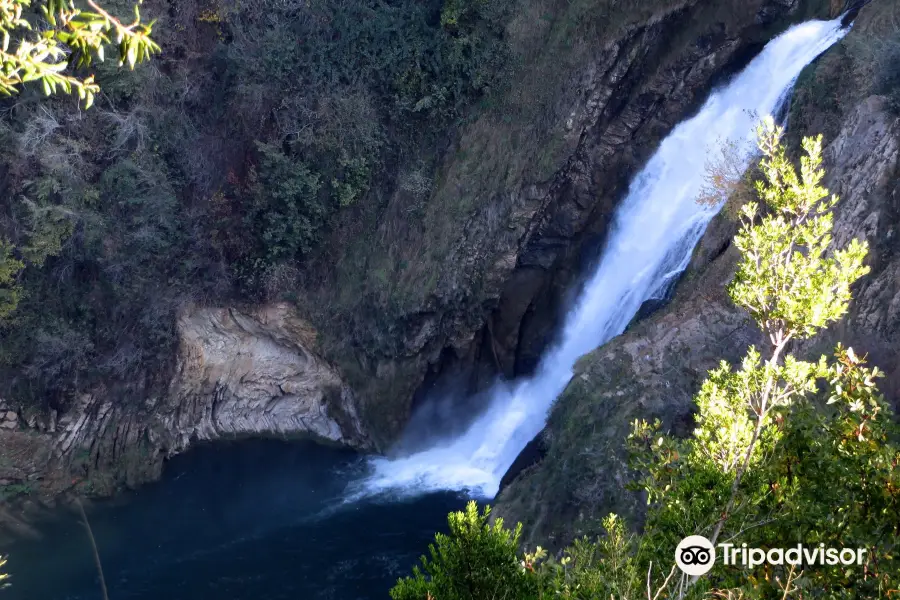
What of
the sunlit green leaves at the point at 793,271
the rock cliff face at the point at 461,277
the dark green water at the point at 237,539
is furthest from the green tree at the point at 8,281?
the sunlit green leaves at the point at 793,271

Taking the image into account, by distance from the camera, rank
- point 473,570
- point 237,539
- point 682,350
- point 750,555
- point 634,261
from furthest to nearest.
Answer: point 634,261 < point 237,539 < point 682,350 < point 473,570 < point 750,555

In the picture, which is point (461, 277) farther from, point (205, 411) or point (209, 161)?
point (205, 411)

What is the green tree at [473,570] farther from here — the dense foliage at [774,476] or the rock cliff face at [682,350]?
the rock cliff face at [682,350]

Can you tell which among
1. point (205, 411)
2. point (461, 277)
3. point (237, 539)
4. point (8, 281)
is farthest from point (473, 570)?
point (8, 281)

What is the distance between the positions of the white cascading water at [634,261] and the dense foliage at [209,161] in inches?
236

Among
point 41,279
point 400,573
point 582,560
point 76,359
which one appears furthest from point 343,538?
point 582,560

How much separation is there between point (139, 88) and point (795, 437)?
72.9 feet

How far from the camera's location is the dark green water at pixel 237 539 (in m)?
18.7

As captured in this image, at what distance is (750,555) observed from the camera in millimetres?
6578

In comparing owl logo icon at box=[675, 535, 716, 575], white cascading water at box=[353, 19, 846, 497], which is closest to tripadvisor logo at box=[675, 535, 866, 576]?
owl logo icon at box=[675, 535, 716, 575]

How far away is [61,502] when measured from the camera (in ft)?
72.0

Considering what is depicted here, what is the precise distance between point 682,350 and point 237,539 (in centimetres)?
1268

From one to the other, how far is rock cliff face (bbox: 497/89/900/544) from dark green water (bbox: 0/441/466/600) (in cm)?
389

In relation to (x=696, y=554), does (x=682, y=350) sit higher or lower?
higher
